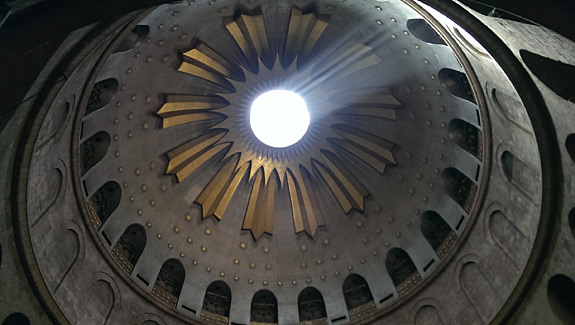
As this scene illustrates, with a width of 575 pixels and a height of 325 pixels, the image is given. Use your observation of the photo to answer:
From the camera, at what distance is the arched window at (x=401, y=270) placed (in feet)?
54.9

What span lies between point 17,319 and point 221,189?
30.0 feet

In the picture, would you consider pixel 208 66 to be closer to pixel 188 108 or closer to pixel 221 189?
pixel 188 108

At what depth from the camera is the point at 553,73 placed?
9.29m

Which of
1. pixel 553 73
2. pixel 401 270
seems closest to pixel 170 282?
pixel 401 270

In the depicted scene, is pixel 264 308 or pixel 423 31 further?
pixel 264 308

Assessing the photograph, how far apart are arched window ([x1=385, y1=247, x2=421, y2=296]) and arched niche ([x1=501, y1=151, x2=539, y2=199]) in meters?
5.03

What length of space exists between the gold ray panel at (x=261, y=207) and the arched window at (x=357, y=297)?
13.2ft

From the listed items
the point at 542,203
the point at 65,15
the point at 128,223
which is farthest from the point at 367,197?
the point at 65,15

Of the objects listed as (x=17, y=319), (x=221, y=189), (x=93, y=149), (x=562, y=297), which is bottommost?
(x=562, y=297)

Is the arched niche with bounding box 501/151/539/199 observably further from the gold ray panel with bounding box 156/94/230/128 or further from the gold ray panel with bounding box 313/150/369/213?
the gold ray panel with bounding box 156/94/230/128

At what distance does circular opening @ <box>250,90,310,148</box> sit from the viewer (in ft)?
66.4

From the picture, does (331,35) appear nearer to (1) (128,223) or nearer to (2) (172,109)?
(2) (172,109)

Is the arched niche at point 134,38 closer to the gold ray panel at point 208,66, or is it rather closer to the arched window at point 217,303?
the gold ray panel at point 208,66

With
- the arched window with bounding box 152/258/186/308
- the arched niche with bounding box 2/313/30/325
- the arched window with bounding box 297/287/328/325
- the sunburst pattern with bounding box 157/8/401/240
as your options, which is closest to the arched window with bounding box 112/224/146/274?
the arched window with bounding box 152/258/186/308
